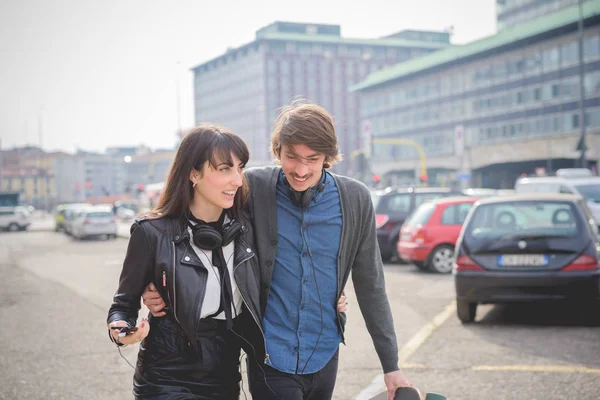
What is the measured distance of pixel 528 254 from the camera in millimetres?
8141

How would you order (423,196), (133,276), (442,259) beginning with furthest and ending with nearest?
(423,196) < (442,259) < (133,276)

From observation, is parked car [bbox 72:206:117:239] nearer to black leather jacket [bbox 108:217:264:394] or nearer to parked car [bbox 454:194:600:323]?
parked car [bbox 454:194:600:323]

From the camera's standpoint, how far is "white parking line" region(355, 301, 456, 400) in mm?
5396

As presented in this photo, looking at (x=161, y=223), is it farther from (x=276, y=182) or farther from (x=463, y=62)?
(x=463, y=62)

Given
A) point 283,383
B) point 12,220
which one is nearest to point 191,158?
point 283,383

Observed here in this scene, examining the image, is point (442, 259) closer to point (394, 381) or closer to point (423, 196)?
point (423, 196)

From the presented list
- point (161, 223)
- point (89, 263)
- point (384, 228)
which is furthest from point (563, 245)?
point (89, 263)

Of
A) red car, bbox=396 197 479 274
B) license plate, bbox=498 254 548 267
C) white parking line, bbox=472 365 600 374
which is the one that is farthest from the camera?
red car, bbox=396 197 479 274

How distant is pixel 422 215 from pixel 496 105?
182 feet

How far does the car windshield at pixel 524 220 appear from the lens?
8.26m

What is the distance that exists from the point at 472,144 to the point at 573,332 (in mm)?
64009

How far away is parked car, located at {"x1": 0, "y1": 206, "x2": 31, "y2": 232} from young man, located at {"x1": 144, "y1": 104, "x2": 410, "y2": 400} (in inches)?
1908

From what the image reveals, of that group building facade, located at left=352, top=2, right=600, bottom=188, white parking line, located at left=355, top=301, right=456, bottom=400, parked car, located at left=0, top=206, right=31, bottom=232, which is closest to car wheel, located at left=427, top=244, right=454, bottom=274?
white parking line, located at left=355, top=301, right=456, bottom=400

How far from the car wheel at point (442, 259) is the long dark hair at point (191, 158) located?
11.9 metres
